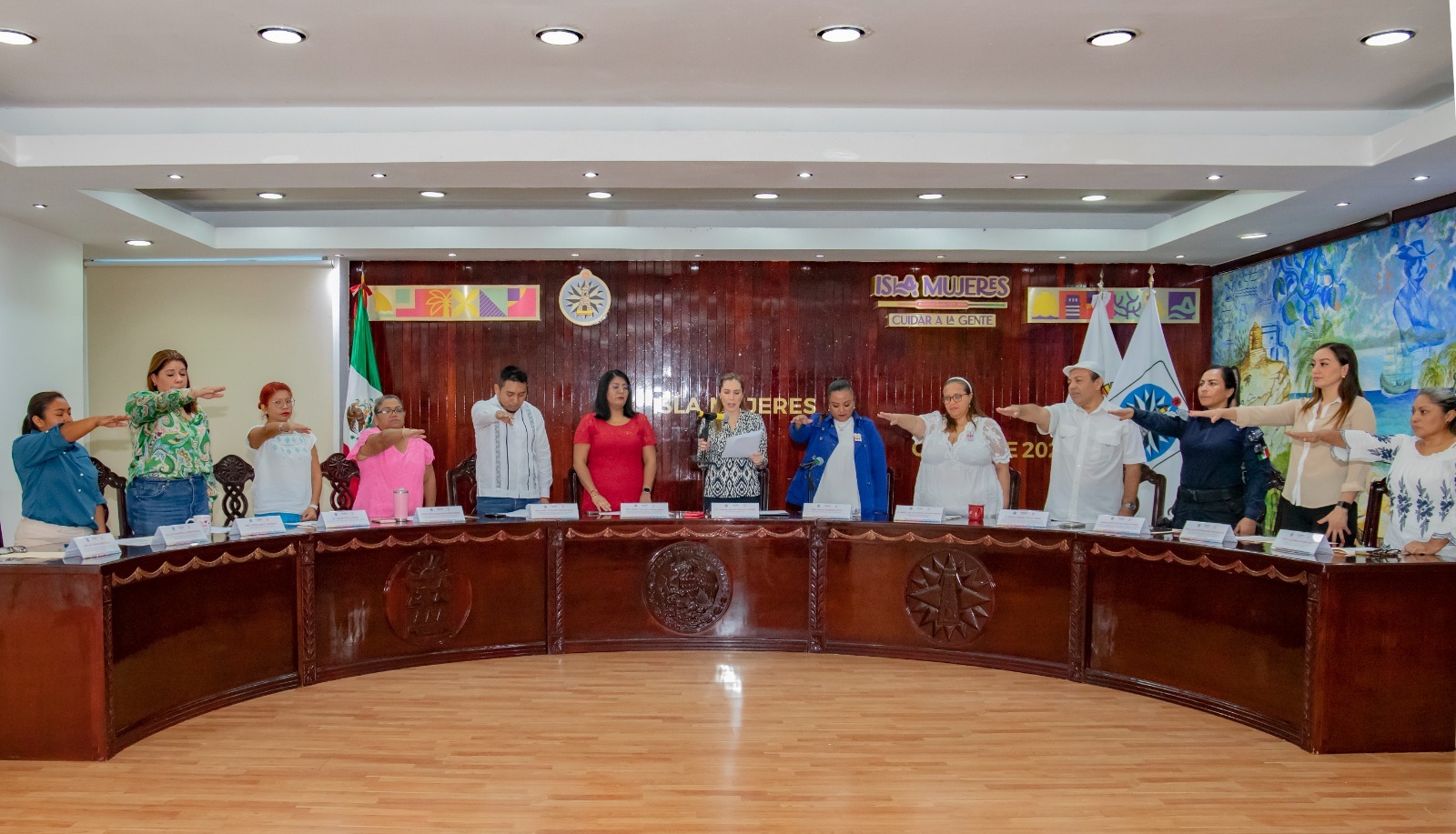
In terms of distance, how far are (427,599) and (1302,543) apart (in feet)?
13.9

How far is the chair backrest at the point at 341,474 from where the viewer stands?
598cm

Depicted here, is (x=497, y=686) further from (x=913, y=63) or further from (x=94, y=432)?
(x=94, y=432)

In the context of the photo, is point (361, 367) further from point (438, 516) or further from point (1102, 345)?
Answer: point (1102, 345)

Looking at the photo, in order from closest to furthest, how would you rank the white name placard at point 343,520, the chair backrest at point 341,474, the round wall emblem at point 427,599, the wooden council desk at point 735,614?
the wooden council desk at point 735,614, the white name placard at point 343,520, the round wall emblem at point 427,599, the chair backrest at point 341,474

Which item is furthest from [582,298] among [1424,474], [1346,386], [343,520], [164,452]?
[1424,474]

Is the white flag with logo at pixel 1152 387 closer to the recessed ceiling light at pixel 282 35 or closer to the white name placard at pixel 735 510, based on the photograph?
the white name placard at pixel 735 510

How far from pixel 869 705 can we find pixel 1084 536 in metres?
1.45

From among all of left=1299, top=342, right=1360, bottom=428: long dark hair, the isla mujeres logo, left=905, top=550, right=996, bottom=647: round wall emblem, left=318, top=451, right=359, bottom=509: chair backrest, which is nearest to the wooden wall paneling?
the isla mujeres logo

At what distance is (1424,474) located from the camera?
4133mm

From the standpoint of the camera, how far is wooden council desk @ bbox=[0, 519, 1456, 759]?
3.88m

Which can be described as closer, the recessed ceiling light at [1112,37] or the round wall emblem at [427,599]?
the recessed ceiling light at [1112,37]

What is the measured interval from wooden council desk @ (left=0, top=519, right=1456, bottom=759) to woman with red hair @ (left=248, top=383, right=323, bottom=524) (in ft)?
2.08

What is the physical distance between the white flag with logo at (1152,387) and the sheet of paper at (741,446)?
3.33 meters

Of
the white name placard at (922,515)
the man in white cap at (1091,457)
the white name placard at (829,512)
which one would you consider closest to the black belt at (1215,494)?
the man in white cap at (1091,457)
